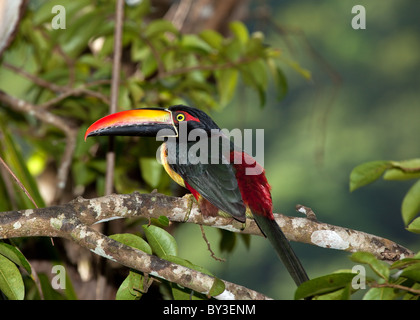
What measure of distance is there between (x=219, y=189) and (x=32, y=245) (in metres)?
1.23

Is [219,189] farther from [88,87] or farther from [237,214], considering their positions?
[88,87]

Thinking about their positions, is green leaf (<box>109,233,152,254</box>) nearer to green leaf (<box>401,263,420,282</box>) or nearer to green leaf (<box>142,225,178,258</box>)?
green leaf (<box>142,225,178,258</box>)

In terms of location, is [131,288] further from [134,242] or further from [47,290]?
[47,290]

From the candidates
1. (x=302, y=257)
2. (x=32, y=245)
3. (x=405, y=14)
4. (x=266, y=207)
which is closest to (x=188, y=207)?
(x=266, y=207)

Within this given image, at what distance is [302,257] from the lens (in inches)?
413

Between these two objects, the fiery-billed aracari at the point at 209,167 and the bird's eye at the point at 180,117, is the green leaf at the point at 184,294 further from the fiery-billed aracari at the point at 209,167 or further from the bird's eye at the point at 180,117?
the bird's eye at the point at 180,117

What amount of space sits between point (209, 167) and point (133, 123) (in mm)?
319

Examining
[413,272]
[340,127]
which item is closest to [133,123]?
[413,272]

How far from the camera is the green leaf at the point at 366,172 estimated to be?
1690 millimetres

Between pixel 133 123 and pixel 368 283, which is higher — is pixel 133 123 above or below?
above

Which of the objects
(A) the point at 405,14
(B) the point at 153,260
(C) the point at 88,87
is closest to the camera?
(B) the point at 153,260

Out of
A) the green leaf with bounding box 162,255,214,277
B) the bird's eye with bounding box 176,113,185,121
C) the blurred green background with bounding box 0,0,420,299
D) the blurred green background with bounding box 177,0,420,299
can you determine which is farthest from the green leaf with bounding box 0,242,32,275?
the blurred green background with bounding box 0,0,420,299

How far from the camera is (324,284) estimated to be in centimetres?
121

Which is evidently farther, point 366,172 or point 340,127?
point 340,127
